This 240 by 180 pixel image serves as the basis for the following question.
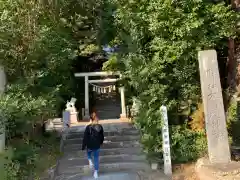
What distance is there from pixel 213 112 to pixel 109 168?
3136mm

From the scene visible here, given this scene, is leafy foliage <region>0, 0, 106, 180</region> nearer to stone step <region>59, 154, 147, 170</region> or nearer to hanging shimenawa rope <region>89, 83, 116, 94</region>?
stone step <region>59, 154, 147, 170</region>

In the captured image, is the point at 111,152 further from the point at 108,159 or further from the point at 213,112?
the point at 213,112

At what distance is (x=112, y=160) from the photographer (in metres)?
9.95

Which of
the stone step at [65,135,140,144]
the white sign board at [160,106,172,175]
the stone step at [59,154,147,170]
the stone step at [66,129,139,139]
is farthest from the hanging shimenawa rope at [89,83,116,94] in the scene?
the white sign board at [160,106,172,175]

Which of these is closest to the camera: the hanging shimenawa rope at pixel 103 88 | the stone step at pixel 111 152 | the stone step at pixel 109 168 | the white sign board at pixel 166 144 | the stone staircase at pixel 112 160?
the white sign board at pixel 166 144

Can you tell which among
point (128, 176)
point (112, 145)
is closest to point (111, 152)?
point (112, 145)

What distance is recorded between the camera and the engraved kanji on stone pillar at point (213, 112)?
7.90 meters

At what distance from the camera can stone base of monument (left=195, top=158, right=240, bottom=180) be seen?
24.1 ft

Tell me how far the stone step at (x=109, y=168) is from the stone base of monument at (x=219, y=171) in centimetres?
181

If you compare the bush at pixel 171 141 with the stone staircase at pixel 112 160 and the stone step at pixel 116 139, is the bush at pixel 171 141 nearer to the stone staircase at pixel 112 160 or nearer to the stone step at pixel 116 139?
the stone staircase at pixel 112 160

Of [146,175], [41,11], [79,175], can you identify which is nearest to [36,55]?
[41,11]

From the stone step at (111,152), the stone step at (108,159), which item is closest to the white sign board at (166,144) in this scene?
the stone step at (108,159)

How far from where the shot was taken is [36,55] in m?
9.12

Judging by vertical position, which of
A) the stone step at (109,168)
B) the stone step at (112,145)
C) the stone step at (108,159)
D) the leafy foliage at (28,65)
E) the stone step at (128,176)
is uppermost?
the leafy foliage at (28,65)
